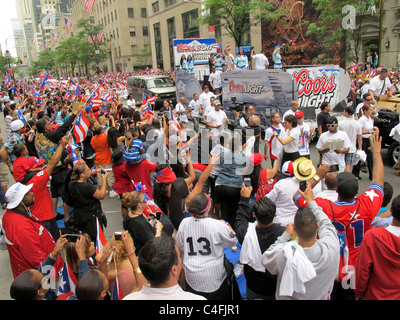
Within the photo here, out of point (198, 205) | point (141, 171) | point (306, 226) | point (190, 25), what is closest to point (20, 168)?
point (141, 171)

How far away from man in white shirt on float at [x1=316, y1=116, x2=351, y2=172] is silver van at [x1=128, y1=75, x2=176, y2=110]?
46.3ft

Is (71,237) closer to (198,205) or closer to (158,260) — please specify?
(198,205)

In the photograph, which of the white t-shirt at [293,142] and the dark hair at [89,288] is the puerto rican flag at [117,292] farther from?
the white t-shirt at [293,142]

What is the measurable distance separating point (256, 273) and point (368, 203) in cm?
135

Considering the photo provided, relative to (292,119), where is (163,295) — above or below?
below

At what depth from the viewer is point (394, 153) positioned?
817cm

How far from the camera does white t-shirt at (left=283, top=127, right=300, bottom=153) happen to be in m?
6.56

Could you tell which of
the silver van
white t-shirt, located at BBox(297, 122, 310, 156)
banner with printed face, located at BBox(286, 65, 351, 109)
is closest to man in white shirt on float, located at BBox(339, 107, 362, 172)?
white t-shirt, located at BBox(297, 122, 310, 156)

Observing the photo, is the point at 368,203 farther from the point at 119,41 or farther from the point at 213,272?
the point at 119,41

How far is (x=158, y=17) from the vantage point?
5534 cm

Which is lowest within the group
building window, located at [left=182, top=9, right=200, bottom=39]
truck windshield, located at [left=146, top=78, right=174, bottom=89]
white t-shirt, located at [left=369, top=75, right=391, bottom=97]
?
white t-shirt, located at [left=369, top=75, right=391, bottom=97]

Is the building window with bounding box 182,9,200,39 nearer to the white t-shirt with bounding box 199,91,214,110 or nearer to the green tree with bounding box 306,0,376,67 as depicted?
the green tree with bounding box 306,0,376,67

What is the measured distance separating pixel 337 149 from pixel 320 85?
18.0 feet

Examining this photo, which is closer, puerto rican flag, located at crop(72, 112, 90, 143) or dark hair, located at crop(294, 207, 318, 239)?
dark hair, located at crop(294, 207, 318, 239)
